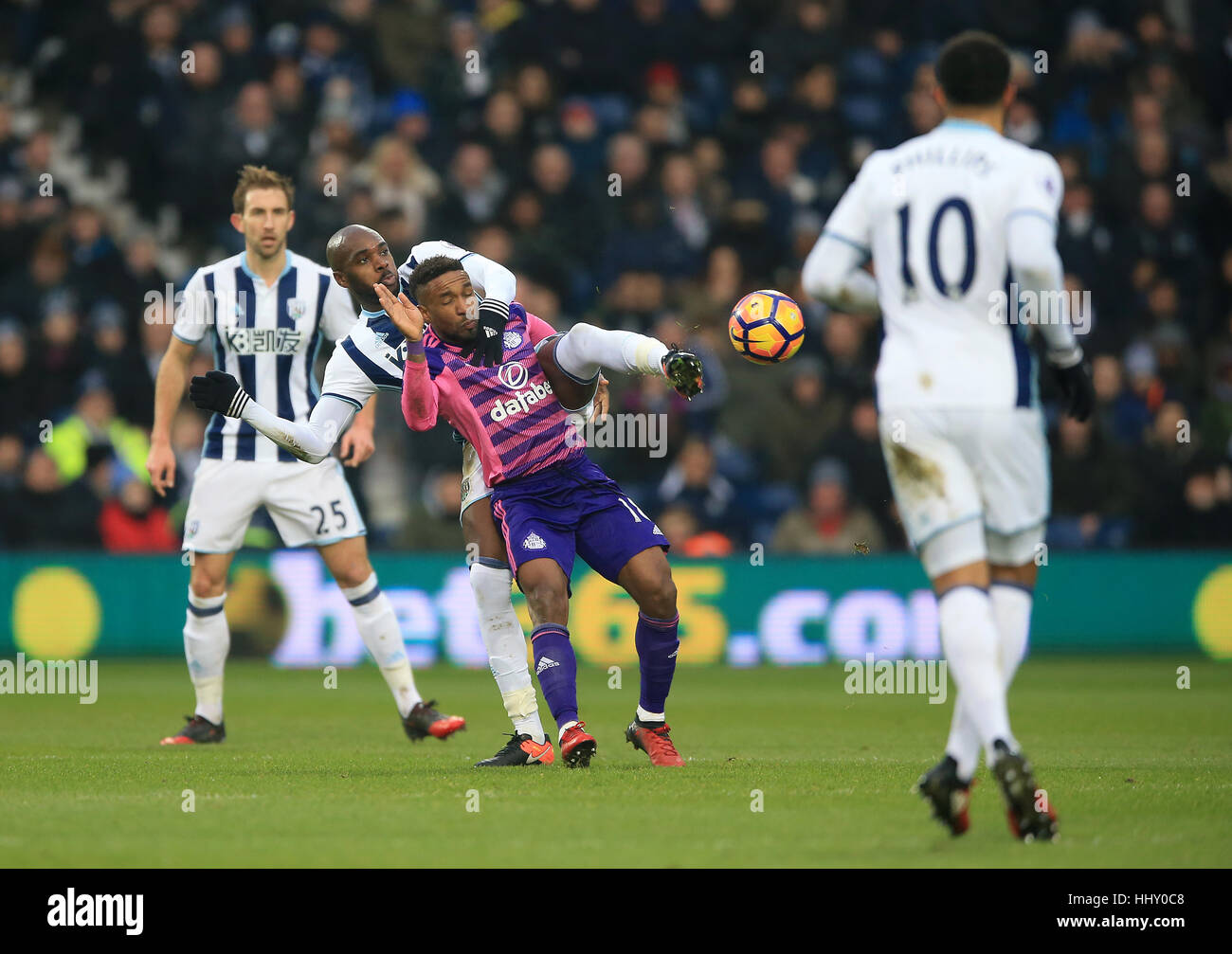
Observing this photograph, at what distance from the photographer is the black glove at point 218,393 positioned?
304 inches

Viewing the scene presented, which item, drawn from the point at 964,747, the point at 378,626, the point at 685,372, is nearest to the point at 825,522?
the point at 378,626

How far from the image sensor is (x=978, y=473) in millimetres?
→ 5773

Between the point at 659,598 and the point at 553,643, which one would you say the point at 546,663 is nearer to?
the point at 553,643

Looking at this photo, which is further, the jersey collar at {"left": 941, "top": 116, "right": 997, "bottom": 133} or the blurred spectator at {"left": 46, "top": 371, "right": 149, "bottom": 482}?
the blurred spectator at {"left": 46, "top": 371, "right": 149, "bottom": 482}

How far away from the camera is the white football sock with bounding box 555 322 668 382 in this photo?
25.1 feet

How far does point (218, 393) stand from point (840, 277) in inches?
121

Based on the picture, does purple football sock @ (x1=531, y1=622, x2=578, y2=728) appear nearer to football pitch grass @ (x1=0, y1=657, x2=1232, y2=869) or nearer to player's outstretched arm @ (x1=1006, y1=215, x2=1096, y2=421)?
football pitch grass @ (x1=0, y1=657, x2=1232, y2=869)

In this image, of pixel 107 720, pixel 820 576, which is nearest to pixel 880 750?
pixel 107 720

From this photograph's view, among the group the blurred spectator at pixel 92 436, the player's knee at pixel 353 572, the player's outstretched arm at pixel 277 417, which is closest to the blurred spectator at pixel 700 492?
the blurred spectator at pixel 92 436

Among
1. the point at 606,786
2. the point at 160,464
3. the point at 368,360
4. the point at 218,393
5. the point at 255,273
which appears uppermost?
the point at 255,273

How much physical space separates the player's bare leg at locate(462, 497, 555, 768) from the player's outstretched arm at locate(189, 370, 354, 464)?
0.74 metres

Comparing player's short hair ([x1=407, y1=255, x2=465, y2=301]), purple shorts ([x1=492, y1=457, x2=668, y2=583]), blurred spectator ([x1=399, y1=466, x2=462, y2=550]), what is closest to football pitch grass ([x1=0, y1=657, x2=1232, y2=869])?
purple shorts ([x1=492, y1=457, x2=668, y2=583])

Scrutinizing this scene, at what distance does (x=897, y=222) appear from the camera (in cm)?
580

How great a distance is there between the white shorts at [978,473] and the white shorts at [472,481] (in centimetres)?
303
